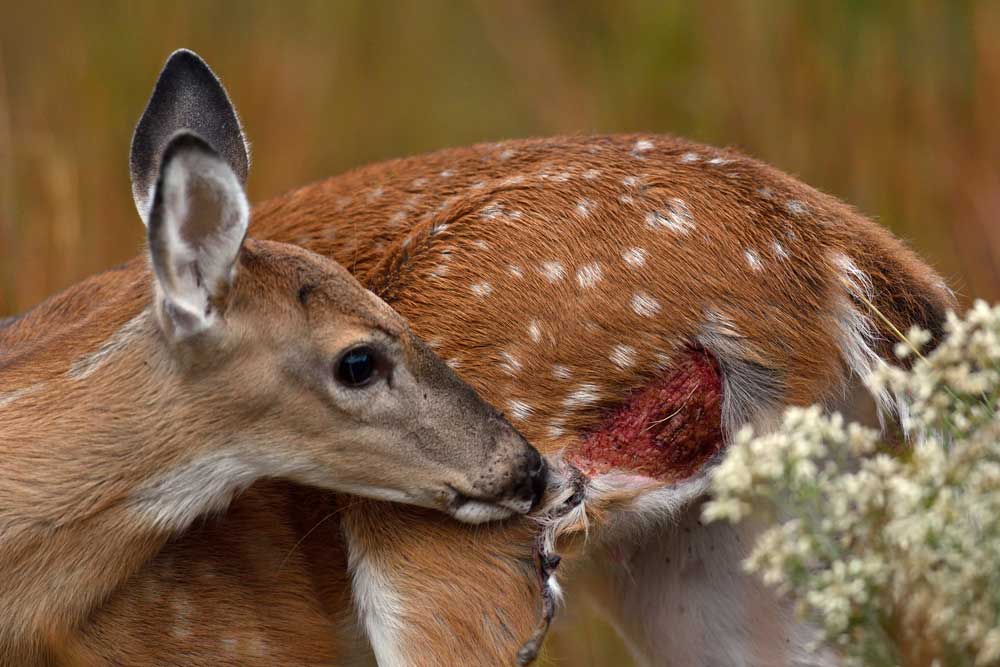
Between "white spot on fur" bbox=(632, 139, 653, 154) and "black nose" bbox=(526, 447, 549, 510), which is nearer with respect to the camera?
"black nose" bbox=(526, 447, 549, 510)

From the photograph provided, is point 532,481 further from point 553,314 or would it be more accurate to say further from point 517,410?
point 553,314

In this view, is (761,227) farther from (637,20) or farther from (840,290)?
(637,20)

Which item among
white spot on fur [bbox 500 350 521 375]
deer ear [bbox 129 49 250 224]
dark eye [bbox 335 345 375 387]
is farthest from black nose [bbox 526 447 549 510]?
deer ear [bbox 129 49 250 224]

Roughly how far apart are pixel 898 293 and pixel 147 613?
2.30 m

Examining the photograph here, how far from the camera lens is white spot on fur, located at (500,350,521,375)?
171 inches

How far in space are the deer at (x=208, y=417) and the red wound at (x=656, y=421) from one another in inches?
9.2

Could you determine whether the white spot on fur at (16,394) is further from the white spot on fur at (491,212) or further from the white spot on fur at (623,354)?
the white spot on fur at (623,354)

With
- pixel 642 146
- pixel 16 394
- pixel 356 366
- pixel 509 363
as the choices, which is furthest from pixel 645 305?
pixel 16 394

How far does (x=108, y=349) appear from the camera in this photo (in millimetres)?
4141

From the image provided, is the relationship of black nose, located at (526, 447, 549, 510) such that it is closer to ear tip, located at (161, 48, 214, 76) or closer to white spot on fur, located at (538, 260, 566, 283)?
white spot on fur, located at (538, 260, 566, 283)

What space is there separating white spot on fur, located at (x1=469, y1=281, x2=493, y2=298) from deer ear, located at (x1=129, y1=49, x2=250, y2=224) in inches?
29.9

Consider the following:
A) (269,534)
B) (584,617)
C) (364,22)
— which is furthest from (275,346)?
(364,22)

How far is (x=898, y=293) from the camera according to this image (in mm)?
4570

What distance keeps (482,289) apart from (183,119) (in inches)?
40.4
